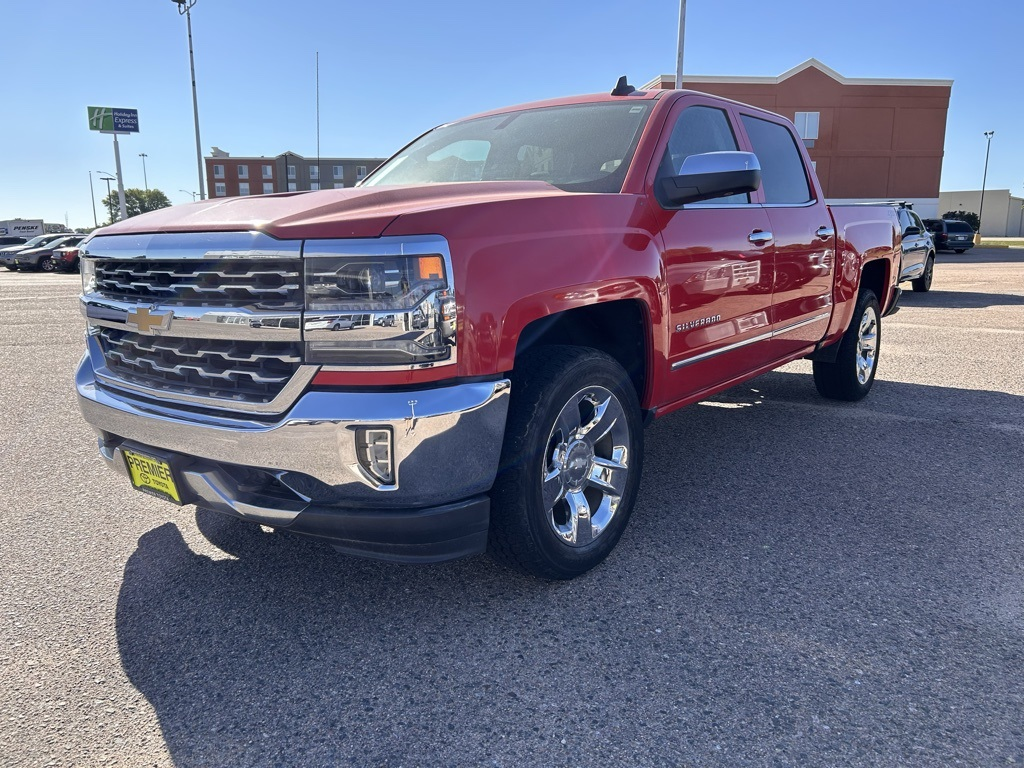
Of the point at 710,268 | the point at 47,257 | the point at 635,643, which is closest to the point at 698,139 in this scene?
the point at 710,268

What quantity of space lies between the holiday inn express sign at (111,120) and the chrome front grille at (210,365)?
51022 mm

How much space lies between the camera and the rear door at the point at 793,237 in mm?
4215

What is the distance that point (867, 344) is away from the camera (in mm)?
5961

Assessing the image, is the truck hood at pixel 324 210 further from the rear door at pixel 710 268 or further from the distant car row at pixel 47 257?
the distant car row at pixel 47 257

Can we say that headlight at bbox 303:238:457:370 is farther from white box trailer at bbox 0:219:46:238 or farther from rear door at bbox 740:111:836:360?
white box trailer at bbox 0:219:46:238

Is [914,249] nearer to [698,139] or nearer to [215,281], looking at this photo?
[698,139]

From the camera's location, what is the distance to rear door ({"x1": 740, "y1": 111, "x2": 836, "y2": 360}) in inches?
166

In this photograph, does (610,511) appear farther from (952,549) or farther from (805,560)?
(952,549)

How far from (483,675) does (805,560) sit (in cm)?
150

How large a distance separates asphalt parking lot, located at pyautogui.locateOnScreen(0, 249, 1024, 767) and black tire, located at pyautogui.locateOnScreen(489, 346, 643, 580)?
0.19 meters

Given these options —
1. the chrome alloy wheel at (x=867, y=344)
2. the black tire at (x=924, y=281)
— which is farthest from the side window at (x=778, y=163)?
the black tire at (x=924, y=281)

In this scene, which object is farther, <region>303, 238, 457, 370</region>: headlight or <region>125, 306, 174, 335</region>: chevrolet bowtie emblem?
<region>125, 306, 174, 335</region>: chevrolet bowtie emblem

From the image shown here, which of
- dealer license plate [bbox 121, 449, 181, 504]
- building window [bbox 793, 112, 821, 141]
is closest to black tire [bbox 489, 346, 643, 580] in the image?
dealer license plate [bbox 121, 449, 181, 504]

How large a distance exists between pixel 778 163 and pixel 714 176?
180 centimetres
